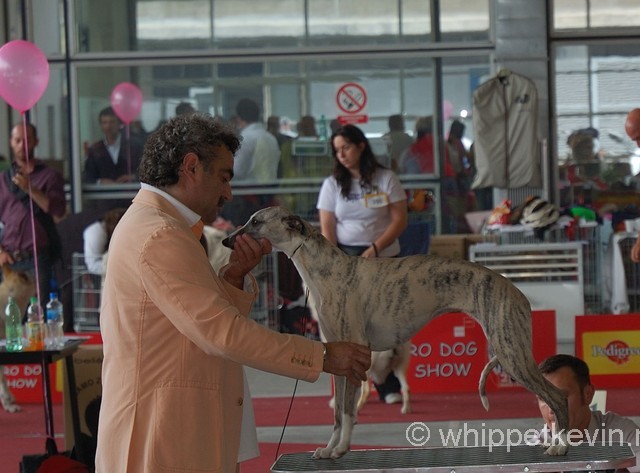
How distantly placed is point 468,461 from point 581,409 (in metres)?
0.75

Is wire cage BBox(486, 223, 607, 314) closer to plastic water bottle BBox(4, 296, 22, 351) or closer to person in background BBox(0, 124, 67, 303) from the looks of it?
person in background BBox(0, 124, 67, 303)

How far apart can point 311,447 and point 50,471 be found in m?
1.98

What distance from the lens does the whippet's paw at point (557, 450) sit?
10.7 ft

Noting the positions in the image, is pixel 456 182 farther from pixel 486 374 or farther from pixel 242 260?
pixel 242 260

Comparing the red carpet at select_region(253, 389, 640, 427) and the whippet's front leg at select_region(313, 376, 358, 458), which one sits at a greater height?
the whippet's front leg at select_region(313, 376, 358, 458)

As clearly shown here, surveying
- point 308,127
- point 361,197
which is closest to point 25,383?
point 361,197

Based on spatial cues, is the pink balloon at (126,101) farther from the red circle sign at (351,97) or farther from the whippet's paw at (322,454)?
the whippet's paw at (322,454)

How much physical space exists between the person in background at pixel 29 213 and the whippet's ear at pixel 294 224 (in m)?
5.03

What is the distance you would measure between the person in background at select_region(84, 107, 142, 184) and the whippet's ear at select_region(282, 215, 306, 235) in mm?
8217

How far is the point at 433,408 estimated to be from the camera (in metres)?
7.07

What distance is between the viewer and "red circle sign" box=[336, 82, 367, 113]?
37.7 feet

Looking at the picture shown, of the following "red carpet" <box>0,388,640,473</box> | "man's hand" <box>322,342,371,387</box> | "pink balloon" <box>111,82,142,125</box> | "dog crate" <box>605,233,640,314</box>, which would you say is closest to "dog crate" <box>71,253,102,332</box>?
"red carpet" <box>0,388,640,473</box>

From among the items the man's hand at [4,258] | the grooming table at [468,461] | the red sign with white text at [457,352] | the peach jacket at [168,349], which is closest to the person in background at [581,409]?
the grooming table at [468,461]

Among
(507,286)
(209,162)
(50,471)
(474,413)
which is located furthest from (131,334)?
(474,413)
